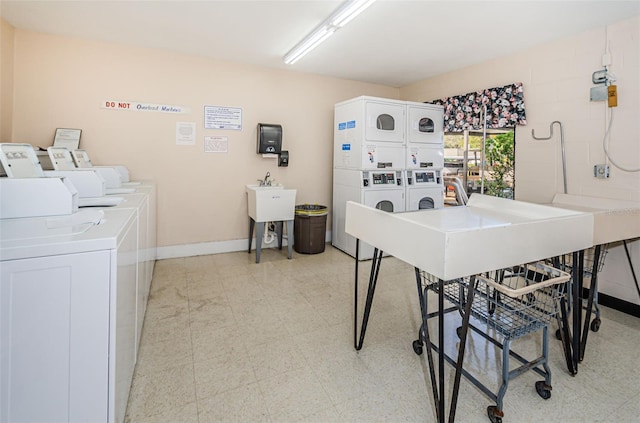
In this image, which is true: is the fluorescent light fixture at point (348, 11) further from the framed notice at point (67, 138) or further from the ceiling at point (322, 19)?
the framed notice at point (67, 138)

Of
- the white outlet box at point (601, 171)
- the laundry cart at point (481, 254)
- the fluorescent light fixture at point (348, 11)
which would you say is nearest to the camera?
the laundry cart at point (481, 254)

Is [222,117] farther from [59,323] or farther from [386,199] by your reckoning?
[59,323]

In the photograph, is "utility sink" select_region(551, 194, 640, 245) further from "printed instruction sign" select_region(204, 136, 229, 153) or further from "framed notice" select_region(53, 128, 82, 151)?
"framed notice" select_region(53, 128, 82, 151)

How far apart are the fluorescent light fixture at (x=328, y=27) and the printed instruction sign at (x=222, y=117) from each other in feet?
3.33

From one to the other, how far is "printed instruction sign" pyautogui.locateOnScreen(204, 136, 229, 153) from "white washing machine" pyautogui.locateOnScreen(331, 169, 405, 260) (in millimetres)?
1691

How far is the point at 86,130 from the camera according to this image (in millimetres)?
3773

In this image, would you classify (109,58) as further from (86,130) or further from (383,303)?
(383,303)

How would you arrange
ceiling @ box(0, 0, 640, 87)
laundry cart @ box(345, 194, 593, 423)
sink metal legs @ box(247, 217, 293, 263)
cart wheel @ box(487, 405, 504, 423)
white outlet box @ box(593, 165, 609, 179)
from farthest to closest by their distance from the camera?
sink metal legs @ box(247, 217, 293, 263) < white outlet box @ box(593, 165, 609, 179) < ceiling @ box(0, 0, 640, 87) < cart wheel @ box(487, 405, 504, 423) < laundry cart @ box(345, 194, 593, 423)

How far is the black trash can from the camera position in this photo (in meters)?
4.56

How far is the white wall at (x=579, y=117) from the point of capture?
293 centimetres

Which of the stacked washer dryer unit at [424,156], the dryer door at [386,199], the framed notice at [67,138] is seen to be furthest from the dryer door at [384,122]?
the framed notice at [67,138]

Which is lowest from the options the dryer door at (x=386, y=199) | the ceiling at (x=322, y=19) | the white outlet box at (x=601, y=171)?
the dryer door at (x=386, y=199)

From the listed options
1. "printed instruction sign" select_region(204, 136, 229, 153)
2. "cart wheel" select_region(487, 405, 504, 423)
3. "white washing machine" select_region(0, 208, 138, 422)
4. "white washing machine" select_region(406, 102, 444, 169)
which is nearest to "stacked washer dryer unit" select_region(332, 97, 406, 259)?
"white washing machine" select_region(406, 102, 444, 169)

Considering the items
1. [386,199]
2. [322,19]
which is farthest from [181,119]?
[386,199]
